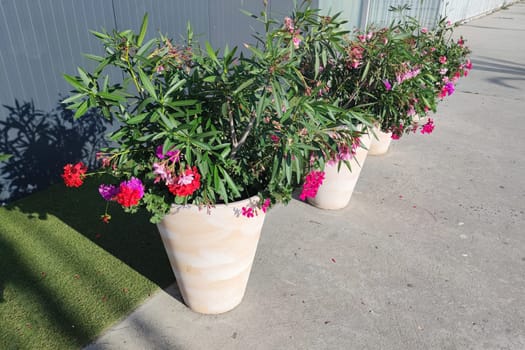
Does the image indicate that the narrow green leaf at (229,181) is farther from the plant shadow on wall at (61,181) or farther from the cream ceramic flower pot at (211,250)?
the plant shadow on wall at (61,181)

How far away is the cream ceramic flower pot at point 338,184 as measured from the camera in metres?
3.36

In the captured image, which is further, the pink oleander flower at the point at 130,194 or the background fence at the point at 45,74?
the background fence at the point at 45,74

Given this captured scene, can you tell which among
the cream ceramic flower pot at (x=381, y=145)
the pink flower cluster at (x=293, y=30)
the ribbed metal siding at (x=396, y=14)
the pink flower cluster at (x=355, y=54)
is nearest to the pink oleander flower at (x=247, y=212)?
the pink flower cluster at (x=293, y=30)

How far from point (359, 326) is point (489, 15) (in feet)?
72.6

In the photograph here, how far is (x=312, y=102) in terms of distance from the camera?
2037 mm

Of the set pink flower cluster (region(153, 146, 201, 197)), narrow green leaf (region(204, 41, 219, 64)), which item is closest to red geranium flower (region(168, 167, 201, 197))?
pink flower cluster (region(153, 146, 201, 197))

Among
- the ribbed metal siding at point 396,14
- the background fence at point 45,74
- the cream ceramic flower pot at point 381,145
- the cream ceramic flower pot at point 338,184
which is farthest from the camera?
the ribbed metal siding at point 396,14

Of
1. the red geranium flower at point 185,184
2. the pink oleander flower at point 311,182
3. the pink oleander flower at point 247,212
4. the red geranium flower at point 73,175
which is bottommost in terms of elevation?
the pink oleander flower at point 247,212

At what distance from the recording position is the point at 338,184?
342 cm

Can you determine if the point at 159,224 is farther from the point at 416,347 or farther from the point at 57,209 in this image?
the point at 57,209

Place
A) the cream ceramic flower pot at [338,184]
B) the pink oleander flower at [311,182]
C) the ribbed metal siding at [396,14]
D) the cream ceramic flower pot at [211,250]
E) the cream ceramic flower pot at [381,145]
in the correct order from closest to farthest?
the cream ceramic flower pot at [211,250] → the pink oleander flower at [311,182] → the cream ceramic flower pot at [338,184] → the cream ceramic flower pot at [381,145] → the ribbed metal siding at [396,14]

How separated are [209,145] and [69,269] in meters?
1.50

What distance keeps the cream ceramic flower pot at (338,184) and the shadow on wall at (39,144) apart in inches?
87.1

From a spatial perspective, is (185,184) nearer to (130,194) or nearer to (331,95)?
(130,194)
